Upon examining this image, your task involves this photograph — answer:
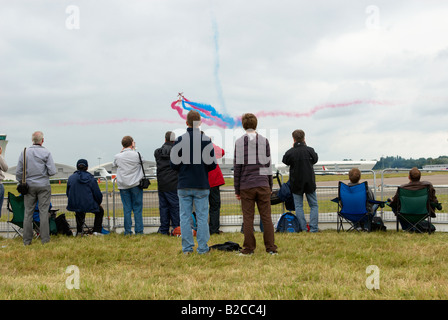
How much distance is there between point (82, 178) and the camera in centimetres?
891

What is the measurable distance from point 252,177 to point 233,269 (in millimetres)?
1497

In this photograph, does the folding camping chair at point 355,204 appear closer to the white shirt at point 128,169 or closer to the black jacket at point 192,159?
the black jacket at point 192,159

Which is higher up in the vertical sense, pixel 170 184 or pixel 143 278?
pixel 170 184

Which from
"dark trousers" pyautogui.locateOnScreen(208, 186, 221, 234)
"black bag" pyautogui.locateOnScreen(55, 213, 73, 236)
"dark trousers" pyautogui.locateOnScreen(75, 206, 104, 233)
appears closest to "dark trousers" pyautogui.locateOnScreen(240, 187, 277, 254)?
"dark trousers" pyautogui.locateOnScreen(208, 186, 221, 234)

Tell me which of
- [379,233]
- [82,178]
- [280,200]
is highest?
[82,178]

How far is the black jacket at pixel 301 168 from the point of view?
344 inches

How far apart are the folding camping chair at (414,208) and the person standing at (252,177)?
11.1ft

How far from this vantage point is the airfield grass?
4.03 m

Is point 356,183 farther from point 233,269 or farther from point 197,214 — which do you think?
point 233,269

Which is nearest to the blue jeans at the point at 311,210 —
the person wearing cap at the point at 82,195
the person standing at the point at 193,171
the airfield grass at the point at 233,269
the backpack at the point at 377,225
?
the airfield grass at the point at 233,269

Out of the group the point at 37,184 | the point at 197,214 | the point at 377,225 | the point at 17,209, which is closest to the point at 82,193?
the point at 37,184
